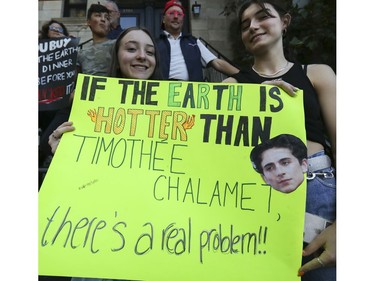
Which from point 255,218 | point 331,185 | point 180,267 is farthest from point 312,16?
point 180,267

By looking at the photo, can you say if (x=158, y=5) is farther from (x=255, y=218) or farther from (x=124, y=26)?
(x=255, y=218)

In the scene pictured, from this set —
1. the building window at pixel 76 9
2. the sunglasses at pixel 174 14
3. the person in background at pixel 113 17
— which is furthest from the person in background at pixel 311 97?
the building window at pixel 76 9

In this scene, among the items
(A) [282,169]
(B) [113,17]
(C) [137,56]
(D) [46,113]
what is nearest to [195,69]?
(C) [137,56]

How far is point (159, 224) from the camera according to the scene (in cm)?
132

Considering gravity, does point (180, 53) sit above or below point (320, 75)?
above

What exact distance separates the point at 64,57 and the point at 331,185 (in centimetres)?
133

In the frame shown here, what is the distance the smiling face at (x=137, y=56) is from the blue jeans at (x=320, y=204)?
765 millimetres

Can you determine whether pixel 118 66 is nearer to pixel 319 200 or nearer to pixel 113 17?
pixel 113 17

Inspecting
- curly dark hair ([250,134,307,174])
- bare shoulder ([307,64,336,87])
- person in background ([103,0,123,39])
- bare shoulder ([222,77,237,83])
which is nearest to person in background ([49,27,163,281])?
person in background ([103,0,123,39])

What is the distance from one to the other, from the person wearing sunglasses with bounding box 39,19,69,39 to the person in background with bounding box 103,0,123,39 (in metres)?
0.25

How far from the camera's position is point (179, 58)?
1.65 metres

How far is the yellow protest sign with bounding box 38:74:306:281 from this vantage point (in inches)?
50.8

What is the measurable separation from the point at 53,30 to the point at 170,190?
107cm

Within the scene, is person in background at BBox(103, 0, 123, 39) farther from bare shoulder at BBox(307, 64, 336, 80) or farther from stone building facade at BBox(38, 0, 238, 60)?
bare shoulder at BBox(307, 64, 336, 80)
